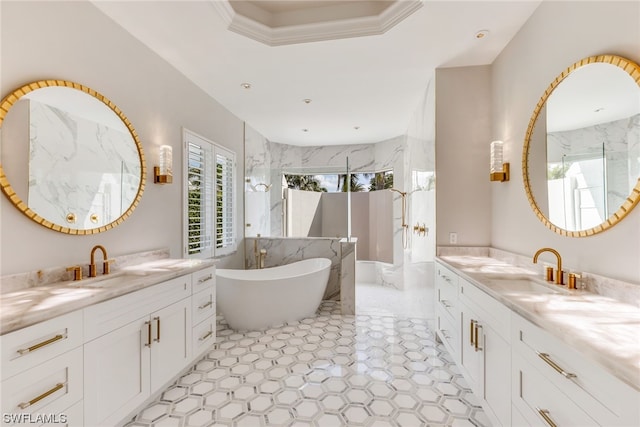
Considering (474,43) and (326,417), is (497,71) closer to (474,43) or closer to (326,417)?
(474,43)

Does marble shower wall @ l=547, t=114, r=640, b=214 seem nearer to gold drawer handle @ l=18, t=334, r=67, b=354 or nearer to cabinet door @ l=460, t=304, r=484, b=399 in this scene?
cabinet door @ l=460, t=304, r=484, b=399

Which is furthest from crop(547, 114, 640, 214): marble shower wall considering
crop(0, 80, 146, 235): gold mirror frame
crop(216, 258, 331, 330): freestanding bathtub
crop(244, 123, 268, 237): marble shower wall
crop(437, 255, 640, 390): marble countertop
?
crop(244, 123, 268, 237): marble shower wall

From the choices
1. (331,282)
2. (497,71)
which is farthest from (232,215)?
(497,71)

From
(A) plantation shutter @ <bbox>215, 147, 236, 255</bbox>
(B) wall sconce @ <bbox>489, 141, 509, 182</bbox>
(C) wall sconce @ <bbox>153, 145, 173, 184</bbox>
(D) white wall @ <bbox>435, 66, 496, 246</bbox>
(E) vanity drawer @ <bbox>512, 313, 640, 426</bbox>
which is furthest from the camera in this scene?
(A) plantation shutter @ <bbox>215, 147, 236, 255</bbox>

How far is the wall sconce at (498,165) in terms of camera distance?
2.30 m

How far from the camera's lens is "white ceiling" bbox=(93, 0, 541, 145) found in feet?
6.39

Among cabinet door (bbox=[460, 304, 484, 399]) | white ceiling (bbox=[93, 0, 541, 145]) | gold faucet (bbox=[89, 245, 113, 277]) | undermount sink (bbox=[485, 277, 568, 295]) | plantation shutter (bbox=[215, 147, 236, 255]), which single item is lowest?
cabinet door (bbox=[460, 304, 484, 399])

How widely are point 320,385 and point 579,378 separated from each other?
1.58 m

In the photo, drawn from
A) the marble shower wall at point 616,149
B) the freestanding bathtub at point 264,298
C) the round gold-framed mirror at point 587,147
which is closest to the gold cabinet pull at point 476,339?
the round gold-framed mirror at point 587,147

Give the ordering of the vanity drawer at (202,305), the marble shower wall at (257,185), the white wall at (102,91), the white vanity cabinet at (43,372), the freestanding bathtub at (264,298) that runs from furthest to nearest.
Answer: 1. the marble shower wall at (257,185)
2. the freestanding bathtub at (264,298)
3. the vanity drawer at (202,305)
4. the white wall at (102,91)
5. the white vanity cabinet at (43,372)

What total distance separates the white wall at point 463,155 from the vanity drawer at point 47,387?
8.90ft

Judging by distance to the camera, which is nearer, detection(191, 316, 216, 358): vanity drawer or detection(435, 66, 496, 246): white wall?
detection(191, 316, 216, 358): vanity drawer

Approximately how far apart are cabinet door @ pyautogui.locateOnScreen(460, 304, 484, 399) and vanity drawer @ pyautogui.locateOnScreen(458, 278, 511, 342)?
0.23 ft

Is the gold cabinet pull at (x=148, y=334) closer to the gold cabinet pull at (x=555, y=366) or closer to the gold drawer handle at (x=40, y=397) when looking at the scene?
the gold drawer handle at (x=40, y=397)
